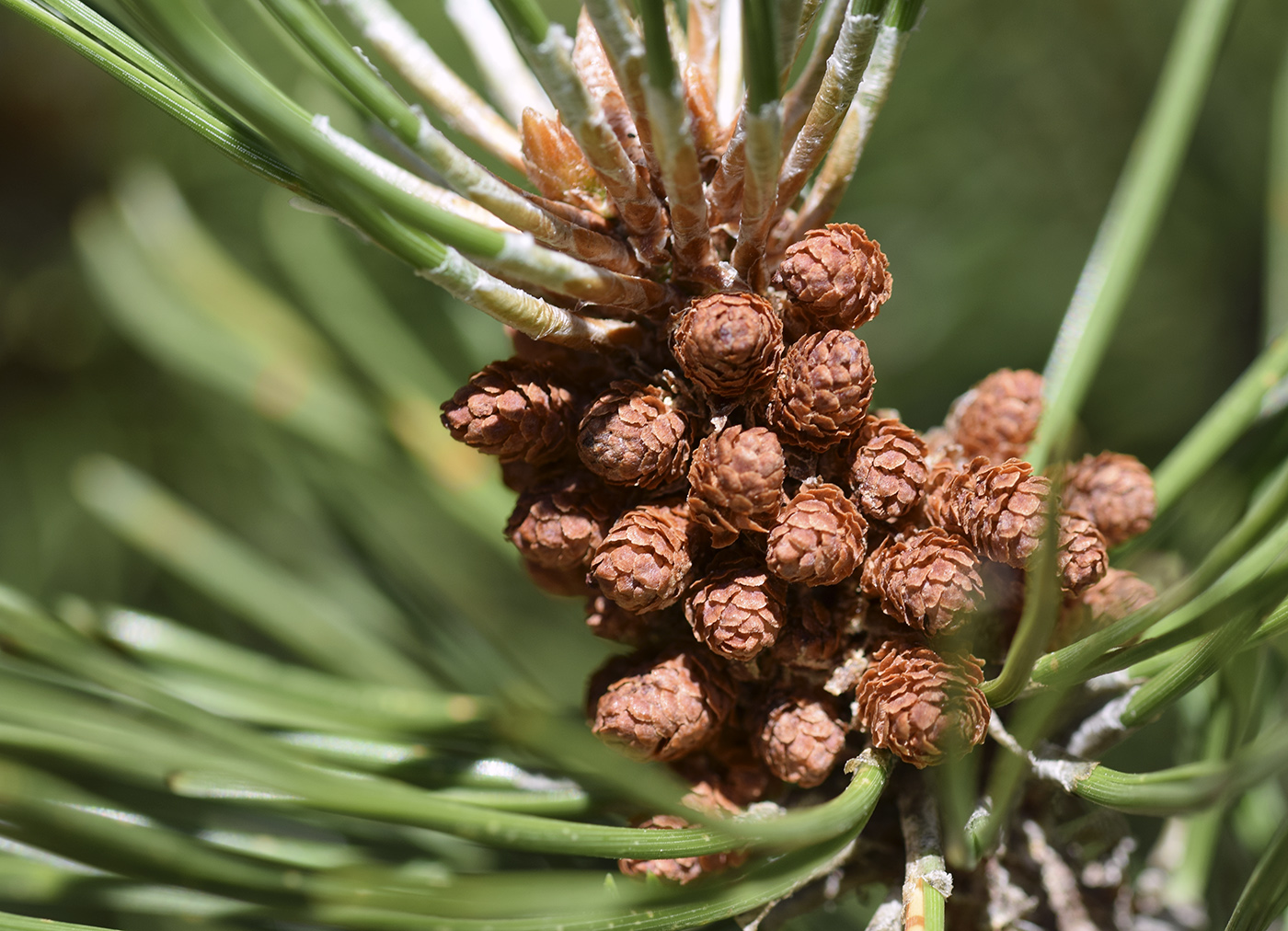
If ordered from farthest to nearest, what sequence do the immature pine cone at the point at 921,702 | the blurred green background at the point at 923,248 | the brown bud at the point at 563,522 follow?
1. the blurred green background at the point at 923,248
2. the brown bud at the point at 563,522
3. the immature pine cone at the point at 921,702

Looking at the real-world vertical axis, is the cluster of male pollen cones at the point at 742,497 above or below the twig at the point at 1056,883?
above

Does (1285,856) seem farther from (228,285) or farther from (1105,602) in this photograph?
(228,285)

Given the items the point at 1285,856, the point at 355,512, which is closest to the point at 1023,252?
the point at 355,512

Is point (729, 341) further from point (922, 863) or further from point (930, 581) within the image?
point (922, 863)

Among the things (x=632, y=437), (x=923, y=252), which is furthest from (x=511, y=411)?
(x=923, y=252)

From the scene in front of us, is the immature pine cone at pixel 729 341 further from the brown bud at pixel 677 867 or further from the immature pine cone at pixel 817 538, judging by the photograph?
the brown bud at pixel 677 867

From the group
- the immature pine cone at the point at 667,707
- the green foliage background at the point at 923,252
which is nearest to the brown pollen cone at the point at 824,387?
the immature pine cone at the point at 667,707
